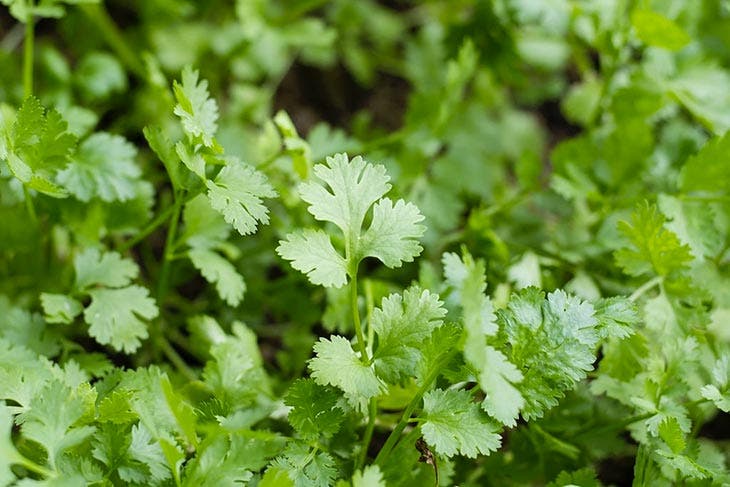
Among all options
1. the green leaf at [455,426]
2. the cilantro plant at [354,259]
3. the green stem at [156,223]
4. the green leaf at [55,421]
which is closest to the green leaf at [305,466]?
the cilantro plant at [354,259]

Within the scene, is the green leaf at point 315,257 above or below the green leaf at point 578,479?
above

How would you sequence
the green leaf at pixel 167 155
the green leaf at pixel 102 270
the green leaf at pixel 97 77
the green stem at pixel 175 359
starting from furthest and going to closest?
the green leaf at pixel 97 77, the green stem at pixel 175 359, the green leaf at pixel 102 270, the green leaf at pixel 167 155

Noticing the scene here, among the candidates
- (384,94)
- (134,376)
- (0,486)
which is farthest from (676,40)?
(0,486)

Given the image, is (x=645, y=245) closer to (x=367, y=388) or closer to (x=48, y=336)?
(x=367, y=388)

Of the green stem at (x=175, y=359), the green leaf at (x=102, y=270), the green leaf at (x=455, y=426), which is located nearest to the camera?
the green leaf at (x=455, y=426)

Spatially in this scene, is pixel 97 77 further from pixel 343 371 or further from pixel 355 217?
pixel 343 371

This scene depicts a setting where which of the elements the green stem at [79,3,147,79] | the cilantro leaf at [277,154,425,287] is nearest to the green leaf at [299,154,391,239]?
the cilantro leaf at [277,154,425,287]

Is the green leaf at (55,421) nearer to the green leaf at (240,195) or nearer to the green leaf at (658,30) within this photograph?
the green leaf at (240,195)
